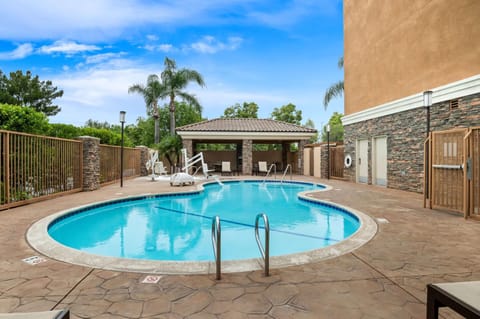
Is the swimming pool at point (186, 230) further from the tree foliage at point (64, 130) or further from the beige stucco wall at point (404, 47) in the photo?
the beige stucco wall at point (404, 47)

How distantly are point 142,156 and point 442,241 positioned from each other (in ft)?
60.9

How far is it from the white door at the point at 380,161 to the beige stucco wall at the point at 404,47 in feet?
5.94

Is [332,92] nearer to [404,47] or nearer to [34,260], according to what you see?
[404,47]

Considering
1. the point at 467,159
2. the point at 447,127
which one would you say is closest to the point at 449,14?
the point at 447,127

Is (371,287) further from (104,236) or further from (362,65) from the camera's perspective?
(362,65)

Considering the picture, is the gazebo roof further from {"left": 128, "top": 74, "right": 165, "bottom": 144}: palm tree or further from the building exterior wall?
{"left": 128, "top": 74, "right": 165, "bottom": 144}: palm tree

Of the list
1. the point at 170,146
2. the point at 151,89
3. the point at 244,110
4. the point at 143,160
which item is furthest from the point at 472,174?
the point at 244,110

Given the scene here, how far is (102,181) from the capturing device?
45.1 feet

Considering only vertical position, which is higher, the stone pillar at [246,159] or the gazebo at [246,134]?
the gazebo at [246,134]

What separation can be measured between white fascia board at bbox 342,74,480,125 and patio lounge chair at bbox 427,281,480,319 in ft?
29.6

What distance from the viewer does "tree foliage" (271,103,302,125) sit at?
37.2 m

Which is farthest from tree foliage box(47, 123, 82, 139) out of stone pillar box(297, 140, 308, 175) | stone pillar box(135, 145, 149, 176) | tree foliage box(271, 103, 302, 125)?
tree foliage box(271, 103, 302, 125)

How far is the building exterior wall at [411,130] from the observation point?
8953 mm

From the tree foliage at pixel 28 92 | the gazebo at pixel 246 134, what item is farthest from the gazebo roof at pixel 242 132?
the tree foliage at pixel 28 92
